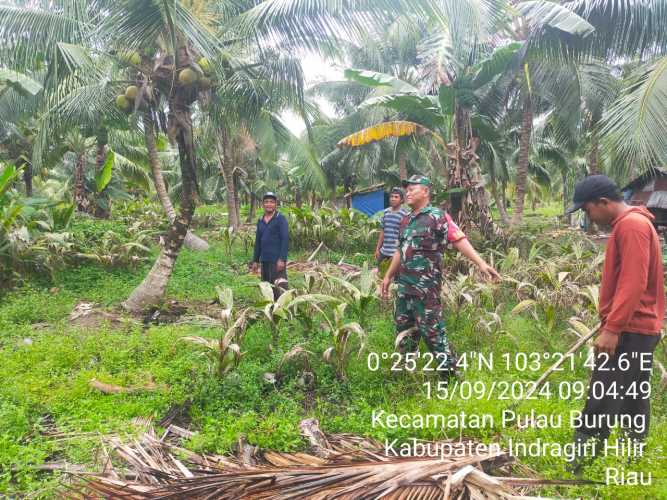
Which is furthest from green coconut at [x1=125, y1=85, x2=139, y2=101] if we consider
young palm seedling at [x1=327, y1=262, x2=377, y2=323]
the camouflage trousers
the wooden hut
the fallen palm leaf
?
the wooden hut

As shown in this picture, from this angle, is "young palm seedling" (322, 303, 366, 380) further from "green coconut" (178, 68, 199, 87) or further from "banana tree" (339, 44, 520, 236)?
"banana tree" (339, 44, 520, 236)

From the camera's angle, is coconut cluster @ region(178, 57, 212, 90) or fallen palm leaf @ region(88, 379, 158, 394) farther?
coconut cluster @ region(178, 57, 212, 90)

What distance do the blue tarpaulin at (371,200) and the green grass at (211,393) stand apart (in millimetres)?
13594

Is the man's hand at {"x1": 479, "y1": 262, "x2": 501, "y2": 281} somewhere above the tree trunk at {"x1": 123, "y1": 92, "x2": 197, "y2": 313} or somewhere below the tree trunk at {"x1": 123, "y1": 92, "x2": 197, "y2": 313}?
below

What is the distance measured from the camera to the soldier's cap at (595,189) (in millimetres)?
2314

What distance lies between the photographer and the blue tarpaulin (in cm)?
1872

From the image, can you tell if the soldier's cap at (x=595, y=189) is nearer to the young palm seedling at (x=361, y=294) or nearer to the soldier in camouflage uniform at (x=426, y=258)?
the soldier in camouflage uniform at (x=426, y=258)

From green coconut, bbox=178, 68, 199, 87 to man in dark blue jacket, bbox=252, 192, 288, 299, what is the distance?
1.51 metres

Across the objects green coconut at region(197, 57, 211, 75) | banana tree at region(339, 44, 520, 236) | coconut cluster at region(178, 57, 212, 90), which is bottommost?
coconut cluster at region(178, 57, 212, 90)

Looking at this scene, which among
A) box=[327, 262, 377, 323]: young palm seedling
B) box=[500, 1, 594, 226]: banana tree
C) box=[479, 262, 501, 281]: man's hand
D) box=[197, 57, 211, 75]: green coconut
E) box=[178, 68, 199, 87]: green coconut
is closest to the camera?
box=[479, 262, 501, 281]: man's hand

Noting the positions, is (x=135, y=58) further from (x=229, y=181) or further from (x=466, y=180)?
(x=229, y=181)

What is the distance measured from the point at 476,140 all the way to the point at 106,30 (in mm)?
6472

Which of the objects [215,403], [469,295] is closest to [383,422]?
[215,403]

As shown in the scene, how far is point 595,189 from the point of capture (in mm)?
2342
